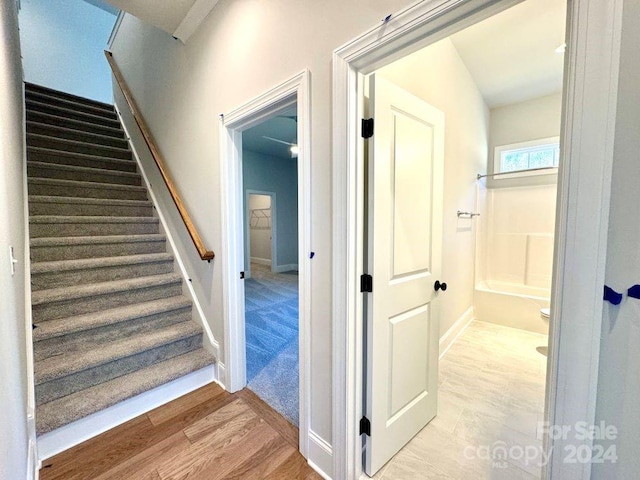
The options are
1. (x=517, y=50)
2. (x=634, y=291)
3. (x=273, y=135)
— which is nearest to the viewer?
(x=634, y=291)

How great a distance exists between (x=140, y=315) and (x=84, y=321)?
340 millimetres

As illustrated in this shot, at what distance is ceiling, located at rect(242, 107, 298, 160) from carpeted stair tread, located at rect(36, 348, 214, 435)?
3204mm

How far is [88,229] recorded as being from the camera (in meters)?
2.54

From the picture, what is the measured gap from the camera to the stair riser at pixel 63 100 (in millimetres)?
3470

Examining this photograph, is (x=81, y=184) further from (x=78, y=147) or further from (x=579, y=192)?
A: (x=579, y=192)

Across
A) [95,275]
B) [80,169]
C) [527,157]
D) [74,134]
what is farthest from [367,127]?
[74,134]

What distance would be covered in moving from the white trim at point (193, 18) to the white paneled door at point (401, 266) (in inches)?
64.3

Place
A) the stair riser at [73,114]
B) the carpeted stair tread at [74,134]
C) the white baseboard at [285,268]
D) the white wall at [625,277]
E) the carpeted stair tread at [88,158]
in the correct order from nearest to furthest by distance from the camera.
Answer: the white wall at [625,277] < the carpeted stair tread at [88,158] < the carpeted stair tread at [74,134] < the stair riser at [73,114] < the white baseboard at [285,268]

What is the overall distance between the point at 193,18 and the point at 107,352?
8.64 ft

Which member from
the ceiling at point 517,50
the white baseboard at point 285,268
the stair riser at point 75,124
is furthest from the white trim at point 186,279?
the white baseboard at point 285,268

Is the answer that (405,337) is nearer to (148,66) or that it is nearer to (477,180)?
(477,180)

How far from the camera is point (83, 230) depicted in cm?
251

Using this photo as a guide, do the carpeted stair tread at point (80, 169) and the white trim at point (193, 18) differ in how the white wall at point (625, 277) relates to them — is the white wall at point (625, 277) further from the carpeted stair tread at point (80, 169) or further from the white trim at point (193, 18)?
the carpeted stair tread at point (80, 169)

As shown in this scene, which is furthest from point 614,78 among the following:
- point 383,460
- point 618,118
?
point 383,460
